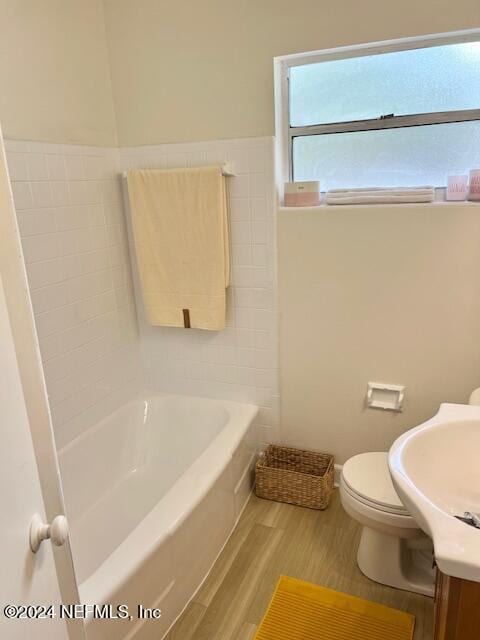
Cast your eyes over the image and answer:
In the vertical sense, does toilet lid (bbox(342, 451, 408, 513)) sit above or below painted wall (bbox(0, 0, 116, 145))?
below

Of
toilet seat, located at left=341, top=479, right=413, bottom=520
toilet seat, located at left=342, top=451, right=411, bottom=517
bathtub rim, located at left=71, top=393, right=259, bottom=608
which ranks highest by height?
bathtub rim, located at left=71, top=393, right=259, bottom=608

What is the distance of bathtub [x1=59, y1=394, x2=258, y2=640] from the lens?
4.93 feet

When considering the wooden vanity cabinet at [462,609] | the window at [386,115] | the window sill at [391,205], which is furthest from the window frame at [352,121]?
the wooden vanity cabinet at [462,609]

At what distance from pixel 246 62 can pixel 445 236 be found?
1167 millimetres

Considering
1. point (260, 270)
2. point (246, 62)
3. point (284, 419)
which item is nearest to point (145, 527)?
point (284, 419)

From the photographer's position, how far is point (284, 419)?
2.48m

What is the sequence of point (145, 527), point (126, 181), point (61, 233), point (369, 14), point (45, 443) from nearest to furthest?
1. point (45, 443)
2. point (145, 527)
3. point (369, 14)
4. point (61, 233)
5. point (126, 181)

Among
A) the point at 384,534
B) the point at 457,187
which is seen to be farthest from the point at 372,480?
the point at 457,187

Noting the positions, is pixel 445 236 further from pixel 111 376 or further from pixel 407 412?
pixel 111 376

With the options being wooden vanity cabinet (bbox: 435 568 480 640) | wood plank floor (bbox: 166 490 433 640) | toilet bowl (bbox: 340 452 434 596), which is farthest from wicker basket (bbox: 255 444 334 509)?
wooden vanity cabinet (bbox: 435 568 480 640)

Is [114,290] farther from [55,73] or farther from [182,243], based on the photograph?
[55,73]

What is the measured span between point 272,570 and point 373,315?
1198 millimetres

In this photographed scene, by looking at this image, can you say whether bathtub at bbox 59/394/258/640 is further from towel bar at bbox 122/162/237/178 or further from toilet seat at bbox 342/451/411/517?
towel bar at bbox 122/162/237/178

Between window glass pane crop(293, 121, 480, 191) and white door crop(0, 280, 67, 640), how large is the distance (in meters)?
1.82
